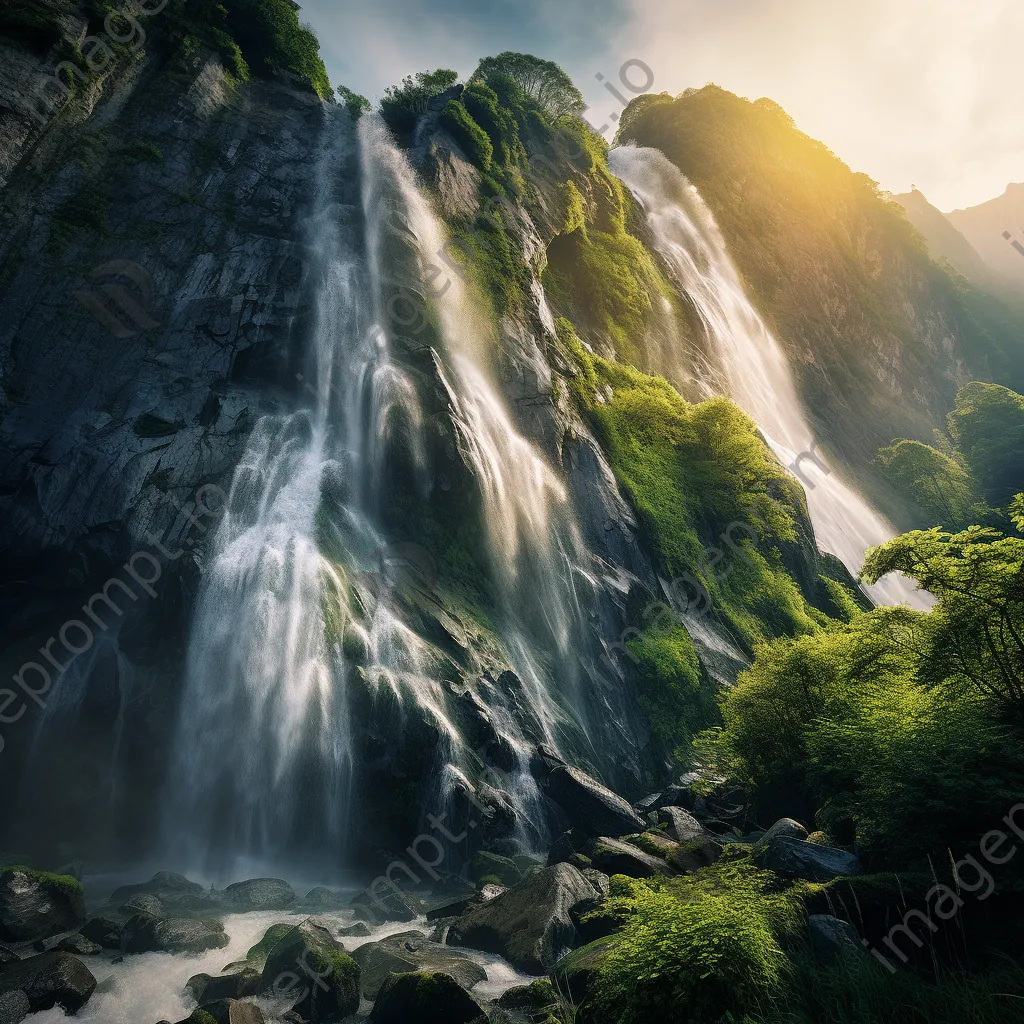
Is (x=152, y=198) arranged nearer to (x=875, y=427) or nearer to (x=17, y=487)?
(x=17, y=487)

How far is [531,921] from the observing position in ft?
34.9

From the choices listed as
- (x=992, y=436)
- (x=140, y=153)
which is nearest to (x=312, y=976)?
(x=140, y=153)

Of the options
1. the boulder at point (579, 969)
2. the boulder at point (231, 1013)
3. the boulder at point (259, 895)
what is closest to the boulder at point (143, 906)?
the boulder at point (259, 895)

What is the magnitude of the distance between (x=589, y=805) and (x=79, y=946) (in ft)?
32.6

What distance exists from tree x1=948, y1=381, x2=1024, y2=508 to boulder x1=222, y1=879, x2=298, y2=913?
63.5m

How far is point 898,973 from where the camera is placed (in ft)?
19.8

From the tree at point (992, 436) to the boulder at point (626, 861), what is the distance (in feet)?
195

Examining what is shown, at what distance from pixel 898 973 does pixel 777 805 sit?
27.7 ft

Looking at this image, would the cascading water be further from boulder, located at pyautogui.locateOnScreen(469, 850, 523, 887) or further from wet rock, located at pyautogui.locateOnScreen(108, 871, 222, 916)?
wet rock, located at pyautogui.locateOnScreen(108, 871, 222, 916)

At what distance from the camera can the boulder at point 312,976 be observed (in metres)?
8.94

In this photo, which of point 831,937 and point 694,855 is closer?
point 831,937

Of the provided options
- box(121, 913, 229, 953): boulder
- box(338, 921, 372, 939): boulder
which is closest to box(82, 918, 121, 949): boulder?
box(121, 913, 229, 953): boulder

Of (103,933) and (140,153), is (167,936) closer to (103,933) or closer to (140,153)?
(103,933)

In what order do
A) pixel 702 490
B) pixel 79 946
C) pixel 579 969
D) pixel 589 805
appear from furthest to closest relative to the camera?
pixel 702 490
pixel 589 805
pixel 79 946
pixel 579 969
